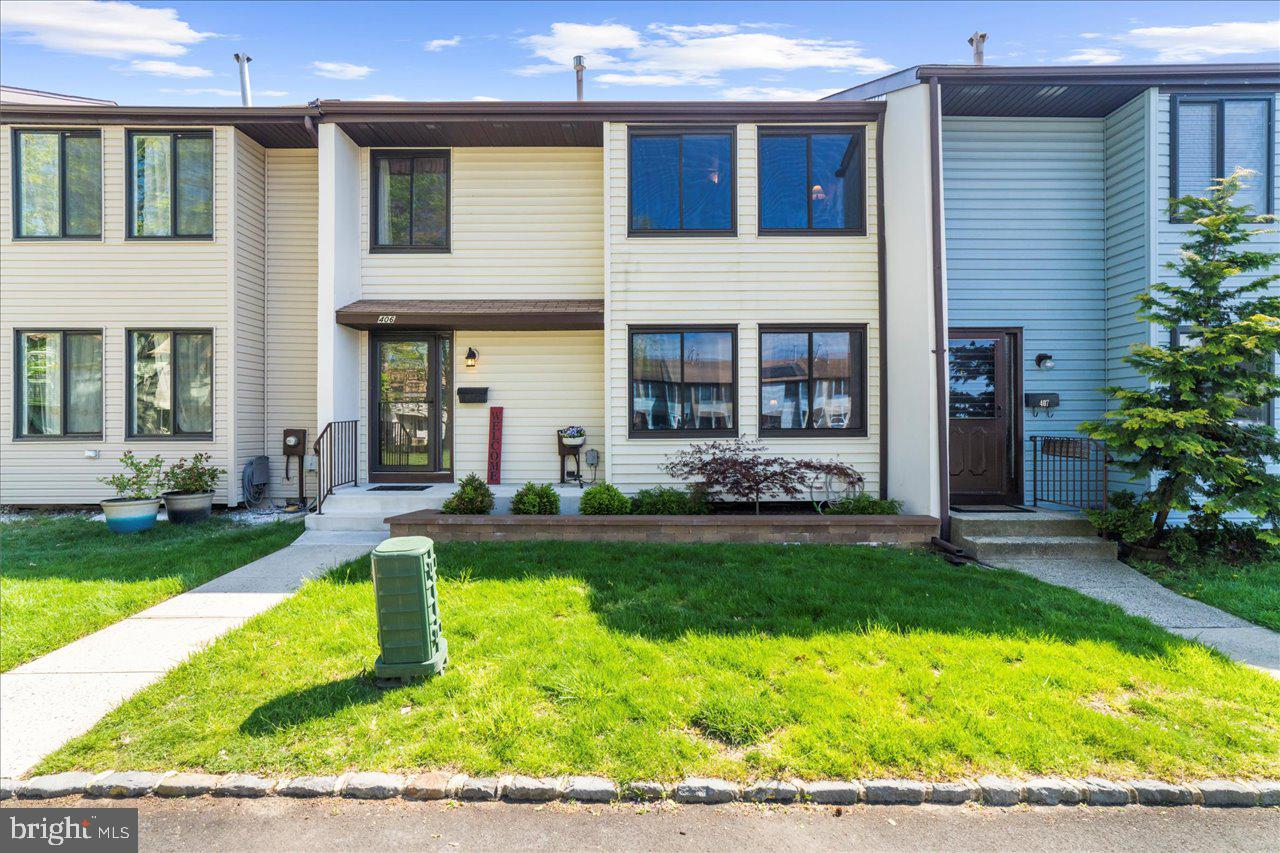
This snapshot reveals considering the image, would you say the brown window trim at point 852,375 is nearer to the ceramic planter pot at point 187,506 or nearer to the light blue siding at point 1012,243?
the light blue siding at point 1012,243

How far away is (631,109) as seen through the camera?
334 inches

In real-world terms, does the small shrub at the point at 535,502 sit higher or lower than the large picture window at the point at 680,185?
lower

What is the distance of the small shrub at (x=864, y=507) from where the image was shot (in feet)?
25.5

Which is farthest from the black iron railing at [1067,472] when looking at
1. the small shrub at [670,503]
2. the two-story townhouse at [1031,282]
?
the small shrub at [670,503]

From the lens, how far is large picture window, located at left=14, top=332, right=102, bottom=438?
939cm

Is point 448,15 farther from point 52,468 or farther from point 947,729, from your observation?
point 947,729

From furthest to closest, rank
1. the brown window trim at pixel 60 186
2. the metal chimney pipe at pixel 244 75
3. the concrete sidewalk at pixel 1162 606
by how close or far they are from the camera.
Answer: the metal chimney pipe at pixel 244 75
the brown window trim at pixel 60 186
the concrete sidewalk at pixel 1162 606

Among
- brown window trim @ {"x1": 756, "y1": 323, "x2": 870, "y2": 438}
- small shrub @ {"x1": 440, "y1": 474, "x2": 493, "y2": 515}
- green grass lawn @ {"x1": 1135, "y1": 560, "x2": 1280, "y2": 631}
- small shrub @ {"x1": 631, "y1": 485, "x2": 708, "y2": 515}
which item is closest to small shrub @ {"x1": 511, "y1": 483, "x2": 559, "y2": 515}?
small shrub @ {"x1": 440, "y1": 474, "x2": 493, "y2": 515}

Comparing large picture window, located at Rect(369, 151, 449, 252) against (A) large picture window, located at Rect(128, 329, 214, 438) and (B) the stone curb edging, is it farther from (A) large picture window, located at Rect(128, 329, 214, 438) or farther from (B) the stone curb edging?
(B) the stone curb edging

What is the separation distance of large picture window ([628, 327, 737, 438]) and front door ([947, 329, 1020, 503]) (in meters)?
3.29

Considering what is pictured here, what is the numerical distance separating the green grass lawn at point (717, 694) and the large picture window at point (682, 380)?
11.9 ft

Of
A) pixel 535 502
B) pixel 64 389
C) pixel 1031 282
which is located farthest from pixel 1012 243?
pixel 64 389

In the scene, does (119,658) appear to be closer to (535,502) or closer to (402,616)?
(402,616)

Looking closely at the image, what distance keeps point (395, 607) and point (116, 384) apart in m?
8.86
